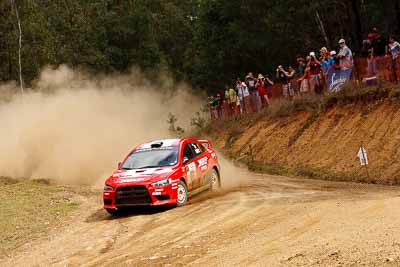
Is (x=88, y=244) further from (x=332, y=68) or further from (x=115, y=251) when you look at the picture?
(x=332, y=68)

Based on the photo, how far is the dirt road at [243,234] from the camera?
771 cm

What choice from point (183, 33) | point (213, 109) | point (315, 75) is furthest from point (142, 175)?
point (183, 33)

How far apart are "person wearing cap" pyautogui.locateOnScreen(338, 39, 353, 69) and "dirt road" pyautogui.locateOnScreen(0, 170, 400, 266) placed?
6.75 meters

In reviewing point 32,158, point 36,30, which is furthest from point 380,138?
point 36,30

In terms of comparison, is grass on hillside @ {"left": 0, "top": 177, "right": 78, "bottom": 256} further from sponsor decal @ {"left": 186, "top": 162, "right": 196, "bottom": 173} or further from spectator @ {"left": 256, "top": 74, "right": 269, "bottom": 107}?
spectator @ {"left": 256, "top": 74, "right": 269, "bottom": 107}

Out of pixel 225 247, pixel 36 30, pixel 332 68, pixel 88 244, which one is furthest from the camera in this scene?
pixel 36 30

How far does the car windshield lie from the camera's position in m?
15.1

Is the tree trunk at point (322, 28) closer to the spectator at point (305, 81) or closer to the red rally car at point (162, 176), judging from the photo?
the spectator at point (305, 81)

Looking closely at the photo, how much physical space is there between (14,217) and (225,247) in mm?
7565

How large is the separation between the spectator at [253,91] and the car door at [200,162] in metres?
12.7

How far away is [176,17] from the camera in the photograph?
83.1 meters

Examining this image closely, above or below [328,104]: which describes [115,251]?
below

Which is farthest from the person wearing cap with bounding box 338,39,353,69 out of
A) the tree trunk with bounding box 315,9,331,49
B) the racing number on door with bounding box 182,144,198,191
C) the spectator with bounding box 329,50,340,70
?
the tree trunk with bounding box 315,9,331,49

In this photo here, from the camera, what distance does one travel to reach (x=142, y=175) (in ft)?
47.1
